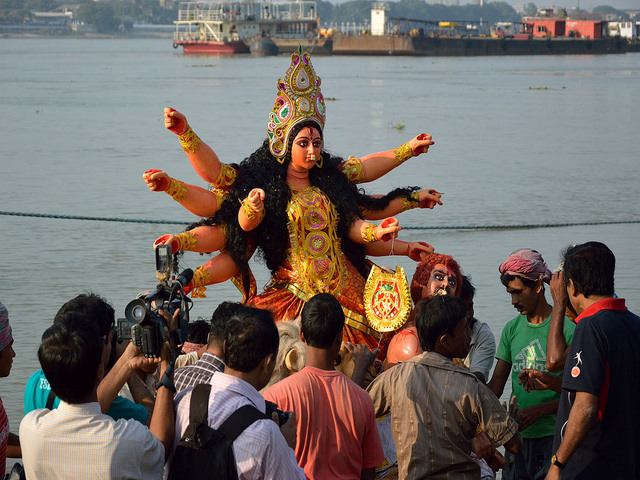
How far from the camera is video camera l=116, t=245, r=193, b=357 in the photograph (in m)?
2.98

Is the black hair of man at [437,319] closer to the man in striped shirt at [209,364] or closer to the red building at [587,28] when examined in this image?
the man in striped shirt at [209,364]

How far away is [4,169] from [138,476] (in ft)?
59.8

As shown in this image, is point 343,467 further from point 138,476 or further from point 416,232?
point 416,232

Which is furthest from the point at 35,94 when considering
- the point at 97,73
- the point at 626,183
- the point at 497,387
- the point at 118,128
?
the point at 497,387

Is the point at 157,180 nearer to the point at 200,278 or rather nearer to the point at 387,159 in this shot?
the point at 200,278

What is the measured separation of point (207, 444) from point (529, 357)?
2.00 meters

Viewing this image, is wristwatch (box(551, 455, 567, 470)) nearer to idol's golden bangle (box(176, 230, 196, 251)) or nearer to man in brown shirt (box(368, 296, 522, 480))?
man in brown shirt (box(368, 296, 522, 480))

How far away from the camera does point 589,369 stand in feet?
10.9

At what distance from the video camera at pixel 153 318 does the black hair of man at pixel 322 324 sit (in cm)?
44

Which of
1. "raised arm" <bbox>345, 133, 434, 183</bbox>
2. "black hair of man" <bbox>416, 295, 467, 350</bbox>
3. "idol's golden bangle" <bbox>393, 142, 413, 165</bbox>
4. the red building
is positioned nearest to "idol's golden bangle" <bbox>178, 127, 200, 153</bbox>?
"raised arm" <bbox>345, 133, 434, 183</bbox>

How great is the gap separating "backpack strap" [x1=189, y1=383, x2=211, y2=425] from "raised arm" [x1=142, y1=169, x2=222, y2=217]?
224cm

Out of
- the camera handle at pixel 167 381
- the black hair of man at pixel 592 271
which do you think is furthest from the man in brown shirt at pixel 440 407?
the camera handle at pixel 167 381

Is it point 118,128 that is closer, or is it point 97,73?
point 118,128

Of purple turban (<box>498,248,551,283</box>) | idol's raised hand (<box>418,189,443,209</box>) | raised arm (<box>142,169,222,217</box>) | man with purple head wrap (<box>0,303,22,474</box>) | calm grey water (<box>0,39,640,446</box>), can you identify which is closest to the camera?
man with purple head wrap (<box>0,303,22,474</box>)
